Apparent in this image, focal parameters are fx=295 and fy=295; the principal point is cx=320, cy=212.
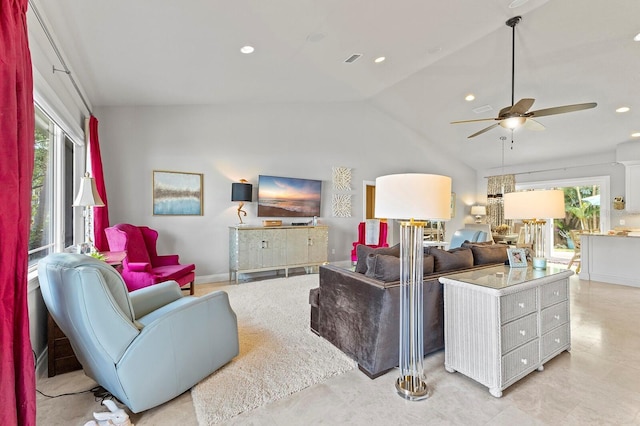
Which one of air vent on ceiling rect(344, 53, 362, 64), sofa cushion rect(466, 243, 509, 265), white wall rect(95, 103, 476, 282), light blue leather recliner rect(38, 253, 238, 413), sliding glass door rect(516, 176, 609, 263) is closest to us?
light blue leather recliner rect(38, 253, 238, 413)

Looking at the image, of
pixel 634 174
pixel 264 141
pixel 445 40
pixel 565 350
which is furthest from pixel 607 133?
pixel 264 141

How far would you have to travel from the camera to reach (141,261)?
3654 mm

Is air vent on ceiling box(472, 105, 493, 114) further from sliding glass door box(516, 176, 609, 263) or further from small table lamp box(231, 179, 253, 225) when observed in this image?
small table lamp box(231, 179, 253, 225)

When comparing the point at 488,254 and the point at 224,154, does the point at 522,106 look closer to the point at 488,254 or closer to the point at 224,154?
the point at 488,254

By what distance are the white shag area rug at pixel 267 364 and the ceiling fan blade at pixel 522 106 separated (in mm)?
3200

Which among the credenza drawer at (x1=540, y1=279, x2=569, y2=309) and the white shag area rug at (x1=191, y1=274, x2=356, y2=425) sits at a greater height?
the credenza drawer at (x1=540, y1=279, x2=569, y2=309)

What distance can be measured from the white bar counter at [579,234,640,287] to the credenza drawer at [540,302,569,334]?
3.92 m

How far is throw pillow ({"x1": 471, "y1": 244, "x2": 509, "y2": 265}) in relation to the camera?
2768 mm

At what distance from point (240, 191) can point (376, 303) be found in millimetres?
3525

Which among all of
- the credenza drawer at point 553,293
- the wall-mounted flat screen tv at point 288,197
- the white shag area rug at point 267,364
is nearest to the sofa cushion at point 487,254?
the credenza drawer at point 553,293

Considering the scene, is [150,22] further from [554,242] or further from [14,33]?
[554,242]

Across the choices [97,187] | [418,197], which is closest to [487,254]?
[418,197]

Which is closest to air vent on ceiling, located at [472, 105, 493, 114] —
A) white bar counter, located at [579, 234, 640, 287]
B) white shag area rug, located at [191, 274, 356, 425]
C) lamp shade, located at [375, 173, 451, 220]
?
white bar counter, located at [579, 234, 640, 287]

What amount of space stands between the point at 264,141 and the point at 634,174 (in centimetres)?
739
